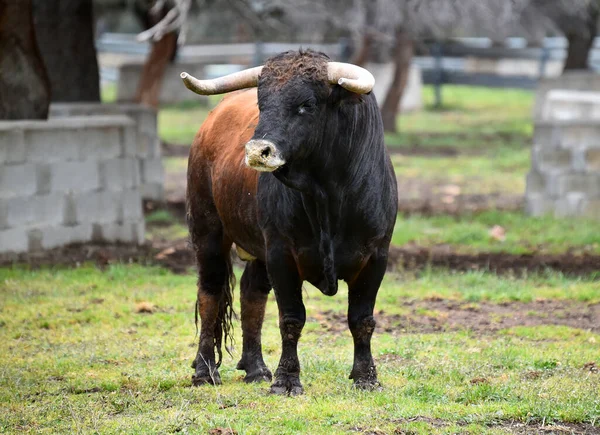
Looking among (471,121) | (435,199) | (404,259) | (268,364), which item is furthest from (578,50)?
(268,364)

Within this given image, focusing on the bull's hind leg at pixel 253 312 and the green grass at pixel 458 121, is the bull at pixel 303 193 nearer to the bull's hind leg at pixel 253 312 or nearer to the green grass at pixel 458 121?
the bull's hind leg at pixel 253 312

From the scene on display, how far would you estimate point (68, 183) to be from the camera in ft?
41.3

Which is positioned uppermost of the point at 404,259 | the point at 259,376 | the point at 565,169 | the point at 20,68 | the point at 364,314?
the point at 20,68

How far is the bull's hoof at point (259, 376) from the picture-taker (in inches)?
307

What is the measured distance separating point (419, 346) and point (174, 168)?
12.9 m

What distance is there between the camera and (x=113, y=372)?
315 inches

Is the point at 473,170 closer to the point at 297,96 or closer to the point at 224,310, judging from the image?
the point at 224,310

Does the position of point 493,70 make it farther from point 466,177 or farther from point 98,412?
point 98,412

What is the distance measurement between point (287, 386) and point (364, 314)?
67cm

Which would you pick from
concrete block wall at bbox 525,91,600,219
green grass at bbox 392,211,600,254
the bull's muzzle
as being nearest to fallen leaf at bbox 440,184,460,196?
green grass at bbox 392,211,600,254

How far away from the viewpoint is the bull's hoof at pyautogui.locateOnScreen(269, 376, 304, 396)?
279 inches

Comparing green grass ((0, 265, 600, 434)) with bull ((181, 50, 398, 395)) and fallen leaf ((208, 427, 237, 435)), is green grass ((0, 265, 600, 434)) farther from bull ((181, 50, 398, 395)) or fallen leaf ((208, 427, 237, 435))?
bull ((181, 50, 398, 395))

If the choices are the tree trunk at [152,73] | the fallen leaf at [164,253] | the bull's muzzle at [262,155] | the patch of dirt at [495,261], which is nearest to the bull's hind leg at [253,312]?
the bull's muzzle at [262,155]

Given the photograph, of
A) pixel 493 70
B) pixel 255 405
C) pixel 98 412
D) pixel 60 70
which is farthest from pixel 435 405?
pixel 493 70
